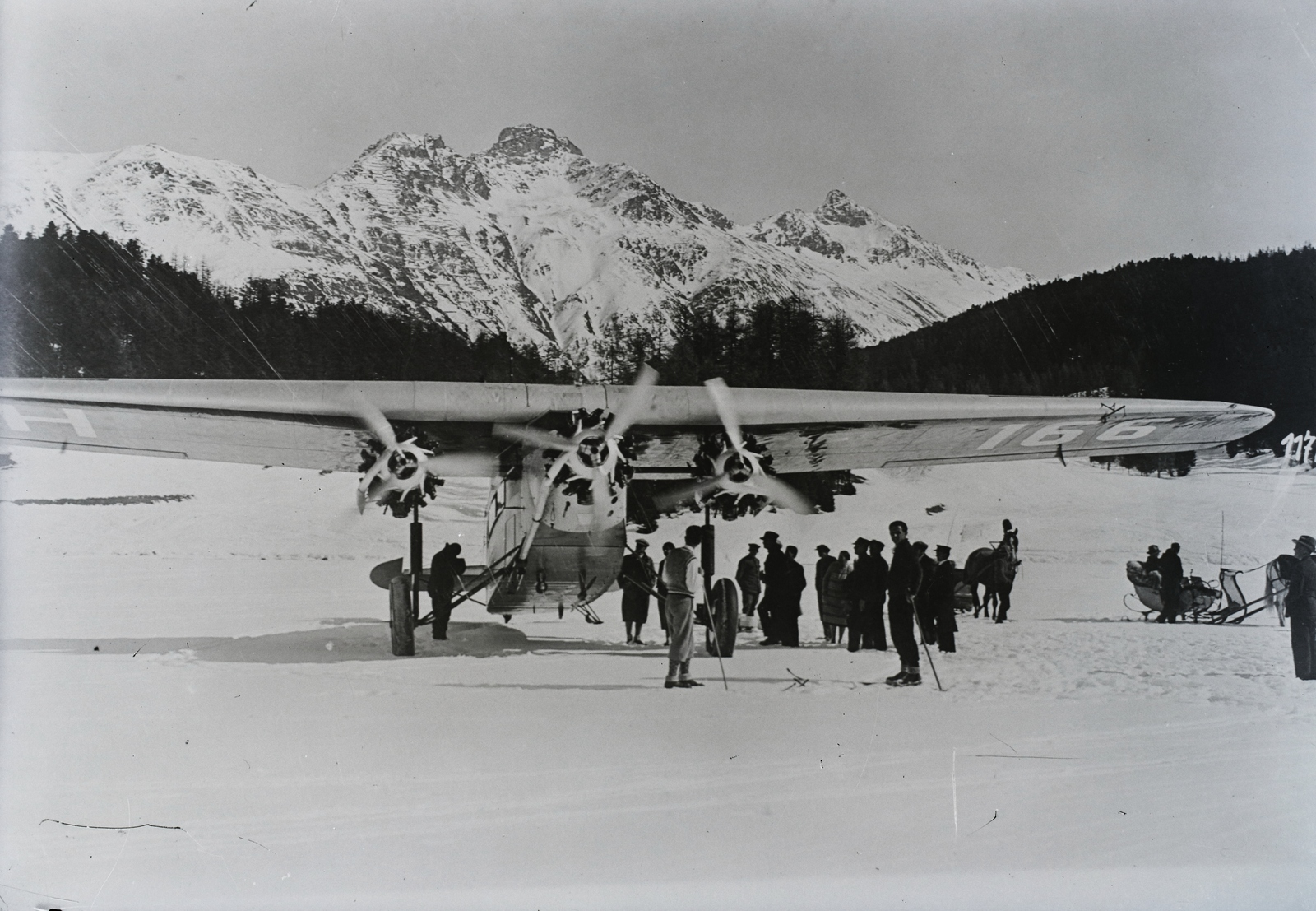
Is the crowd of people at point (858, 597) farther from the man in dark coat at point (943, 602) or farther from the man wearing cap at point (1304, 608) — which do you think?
the man wearing cap at point (1304, 608)

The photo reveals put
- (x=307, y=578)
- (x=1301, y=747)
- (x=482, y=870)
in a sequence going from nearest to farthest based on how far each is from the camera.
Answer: (x=482, y=870)
(x=1301, y=747)
(x=307, y=578)

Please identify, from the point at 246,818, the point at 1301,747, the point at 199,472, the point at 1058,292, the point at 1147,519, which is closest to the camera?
the point at 246,818

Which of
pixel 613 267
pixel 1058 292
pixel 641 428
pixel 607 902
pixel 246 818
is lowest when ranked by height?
pixel 607 902

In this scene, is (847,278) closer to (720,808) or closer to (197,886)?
(720,808)

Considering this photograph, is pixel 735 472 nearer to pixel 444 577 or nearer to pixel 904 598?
pixel 904 598

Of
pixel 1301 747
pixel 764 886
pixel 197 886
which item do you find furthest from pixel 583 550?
pixel 1301 747

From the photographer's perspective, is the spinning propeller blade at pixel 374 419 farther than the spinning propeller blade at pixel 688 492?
No

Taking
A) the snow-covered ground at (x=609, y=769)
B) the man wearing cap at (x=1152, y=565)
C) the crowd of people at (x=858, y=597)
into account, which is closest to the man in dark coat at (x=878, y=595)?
the crowd of people at (x=858, y=597)
